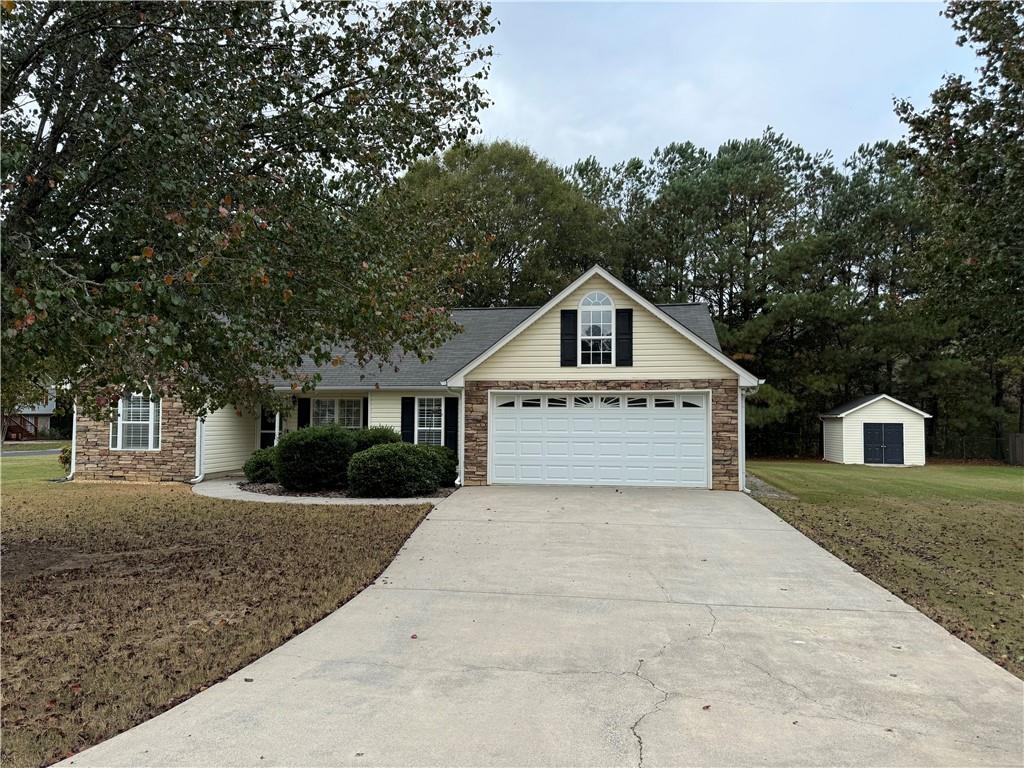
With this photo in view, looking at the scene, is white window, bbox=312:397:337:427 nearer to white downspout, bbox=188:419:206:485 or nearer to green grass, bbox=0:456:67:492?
white downspout, bbox=188:419:206:485

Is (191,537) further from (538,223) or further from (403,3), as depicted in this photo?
(538,223)

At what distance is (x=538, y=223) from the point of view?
3428cm

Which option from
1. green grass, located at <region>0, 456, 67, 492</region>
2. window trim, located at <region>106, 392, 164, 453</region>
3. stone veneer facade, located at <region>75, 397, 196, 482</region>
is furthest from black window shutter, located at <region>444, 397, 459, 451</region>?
green grass, located at <region>0, 456, 67, 492</region>

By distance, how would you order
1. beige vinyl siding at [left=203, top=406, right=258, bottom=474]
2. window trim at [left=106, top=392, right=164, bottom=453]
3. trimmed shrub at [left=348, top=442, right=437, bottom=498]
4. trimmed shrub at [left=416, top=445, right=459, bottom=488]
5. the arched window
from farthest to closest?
beige vinyl siding at [left=203, top=406, right=258, bottom=474] → window trim at [left=106, top=392, right=164, bottom=453] → the arched window → trimmed shrub at [left=416, top=445, right=459, bottom=488] → trimmed shrub at [left=348, top=442, right=437, bottom=498]

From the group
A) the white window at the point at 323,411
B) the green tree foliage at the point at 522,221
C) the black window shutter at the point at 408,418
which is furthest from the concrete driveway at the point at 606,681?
the green tree foliage at the point at 522,221

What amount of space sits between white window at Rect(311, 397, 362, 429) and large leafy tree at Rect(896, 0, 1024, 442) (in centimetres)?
1364

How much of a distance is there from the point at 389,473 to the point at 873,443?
21.0 m

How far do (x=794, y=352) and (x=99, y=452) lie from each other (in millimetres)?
28584

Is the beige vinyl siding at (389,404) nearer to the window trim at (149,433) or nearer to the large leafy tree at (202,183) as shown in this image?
the window trim at (149,433)

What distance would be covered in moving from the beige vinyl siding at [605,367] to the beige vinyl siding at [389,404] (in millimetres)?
2559

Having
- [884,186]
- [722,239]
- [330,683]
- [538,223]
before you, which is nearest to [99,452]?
[330,683]

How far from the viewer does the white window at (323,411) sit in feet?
60.0

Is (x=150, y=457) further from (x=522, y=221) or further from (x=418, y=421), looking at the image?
(x=522, y=221)

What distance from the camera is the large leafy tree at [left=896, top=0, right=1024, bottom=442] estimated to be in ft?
31.1
